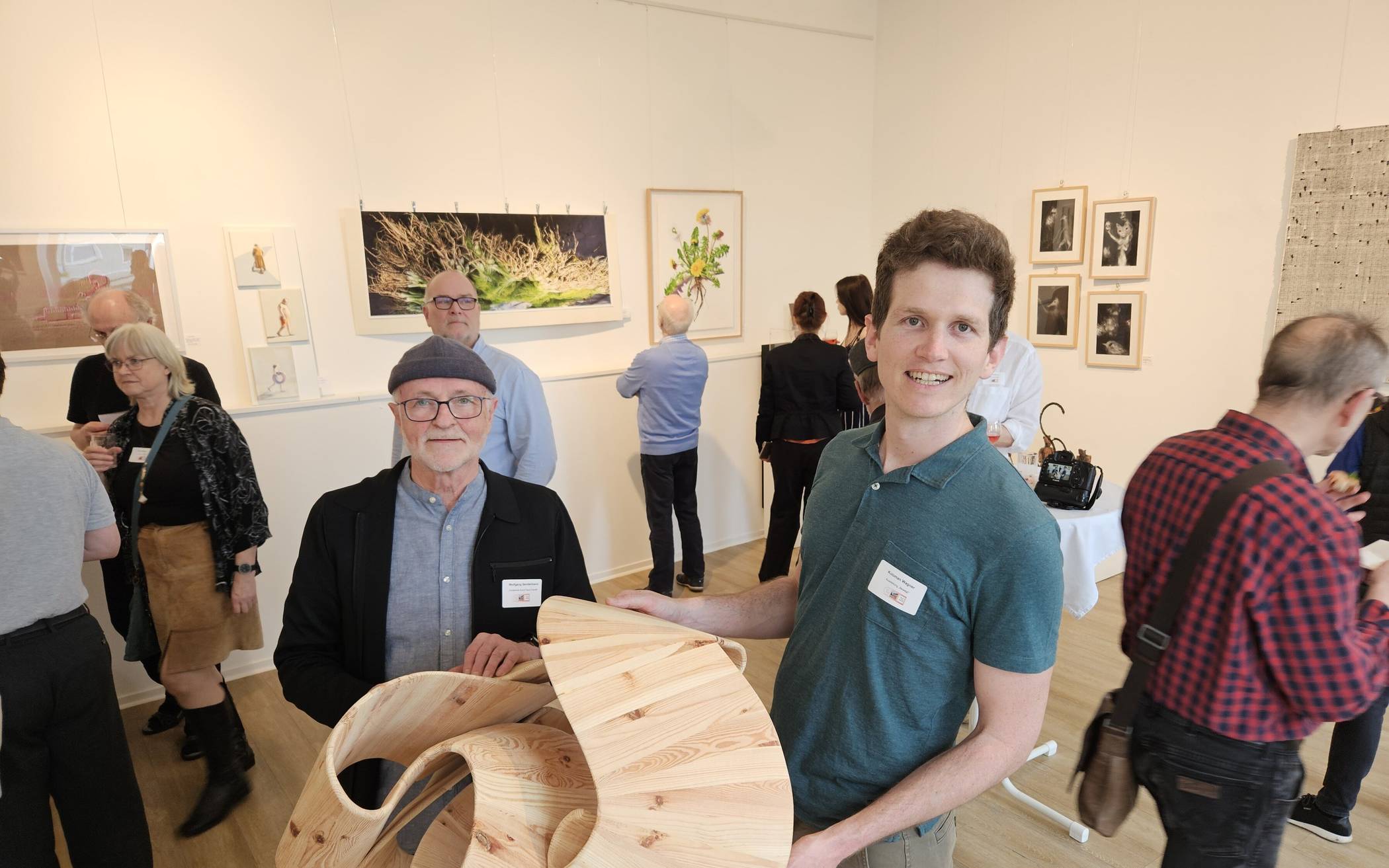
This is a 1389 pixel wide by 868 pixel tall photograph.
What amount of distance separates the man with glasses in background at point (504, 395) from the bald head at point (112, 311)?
4.14 ft

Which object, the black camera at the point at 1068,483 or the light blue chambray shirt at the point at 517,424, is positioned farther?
the light blue chambray shirt at the point at 517,424

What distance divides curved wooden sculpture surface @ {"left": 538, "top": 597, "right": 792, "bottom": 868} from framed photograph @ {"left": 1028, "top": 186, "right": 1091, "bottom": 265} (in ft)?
14.9

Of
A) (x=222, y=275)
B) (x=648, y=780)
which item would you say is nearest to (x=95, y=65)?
(x=222, y=275)

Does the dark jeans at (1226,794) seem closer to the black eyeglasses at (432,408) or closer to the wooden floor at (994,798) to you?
the wooden floor at (994,798)

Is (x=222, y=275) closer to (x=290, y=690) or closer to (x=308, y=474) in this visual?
(x=308, y=474)

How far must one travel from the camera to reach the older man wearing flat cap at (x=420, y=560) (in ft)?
4.87

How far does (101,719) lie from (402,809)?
160 centimetres

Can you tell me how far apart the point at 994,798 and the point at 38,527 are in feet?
9.92

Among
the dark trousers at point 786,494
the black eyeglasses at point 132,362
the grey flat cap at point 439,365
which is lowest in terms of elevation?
the dark trousers at point 786,494

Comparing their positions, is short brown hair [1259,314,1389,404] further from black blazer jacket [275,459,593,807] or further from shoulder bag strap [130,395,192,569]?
shoulder bag strap [130,395,192,569]

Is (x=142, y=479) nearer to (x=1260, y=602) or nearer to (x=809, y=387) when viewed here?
(x=809, y=387)

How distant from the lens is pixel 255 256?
11.7ft

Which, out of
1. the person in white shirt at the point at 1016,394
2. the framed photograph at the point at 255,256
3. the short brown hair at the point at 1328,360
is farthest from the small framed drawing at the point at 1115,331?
the framed photograph at the point at 255,256

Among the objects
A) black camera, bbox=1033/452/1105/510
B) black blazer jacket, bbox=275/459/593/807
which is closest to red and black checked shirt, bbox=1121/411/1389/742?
black camera, bbox=1033/452/1105/510
